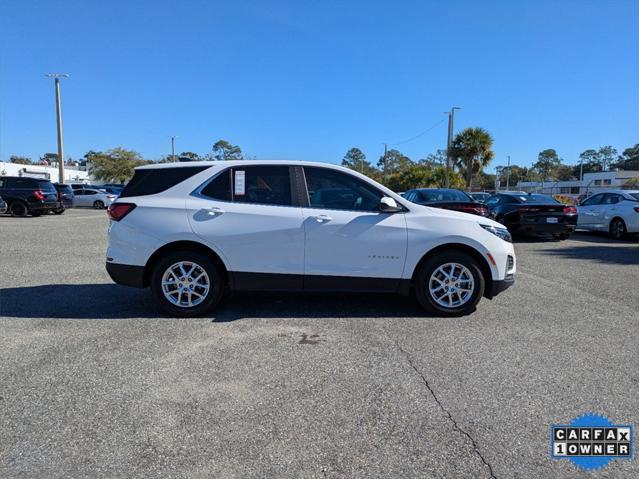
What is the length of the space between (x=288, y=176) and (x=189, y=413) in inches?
116

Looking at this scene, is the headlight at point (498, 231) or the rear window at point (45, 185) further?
the rear window at point (45, 185)

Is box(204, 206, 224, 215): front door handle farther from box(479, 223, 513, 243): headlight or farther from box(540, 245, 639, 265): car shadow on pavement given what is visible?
box(540, 245, 639, 265): car shadow on pavement

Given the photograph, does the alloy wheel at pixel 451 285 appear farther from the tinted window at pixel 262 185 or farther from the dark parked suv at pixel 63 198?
the dark parked suv at pixel 63 198

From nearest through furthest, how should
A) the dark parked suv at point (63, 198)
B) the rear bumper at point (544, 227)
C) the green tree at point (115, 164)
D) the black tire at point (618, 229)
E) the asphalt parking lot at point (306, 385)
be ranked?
the asphalt parking lot at point (306, 385), the rear bumper at point (544, 227), the black tire at point (618, 229), the dark parked suv at point (63, 198), the green tree at point (115, 164)

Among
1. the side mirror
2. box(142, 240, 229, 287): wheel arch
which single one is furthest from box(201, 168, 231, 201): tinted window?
the side mirror

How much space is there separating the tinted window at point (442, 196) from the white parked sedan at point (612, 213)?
16.1ft

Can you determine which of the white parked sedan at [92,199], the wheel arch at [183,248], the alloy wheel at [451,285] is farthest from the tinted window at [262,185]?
the white parked sedan at [92,199]

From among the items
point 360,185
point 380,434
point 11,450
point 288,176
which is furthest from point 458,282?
point 11,450

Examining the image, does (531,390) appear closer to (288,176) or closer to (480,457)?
(480,457)

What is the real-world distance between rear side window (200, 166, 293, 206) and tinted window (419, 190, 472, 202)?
7.29 metres

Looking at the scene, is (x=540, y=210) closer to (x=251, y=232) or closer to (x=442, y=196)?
(x=442, y=196)

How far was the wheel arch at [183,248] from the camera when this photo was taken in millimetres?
5047

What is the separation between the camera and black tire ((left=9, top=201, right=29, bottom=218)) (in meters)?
20.1

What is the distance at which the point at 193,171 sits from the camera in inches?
205
